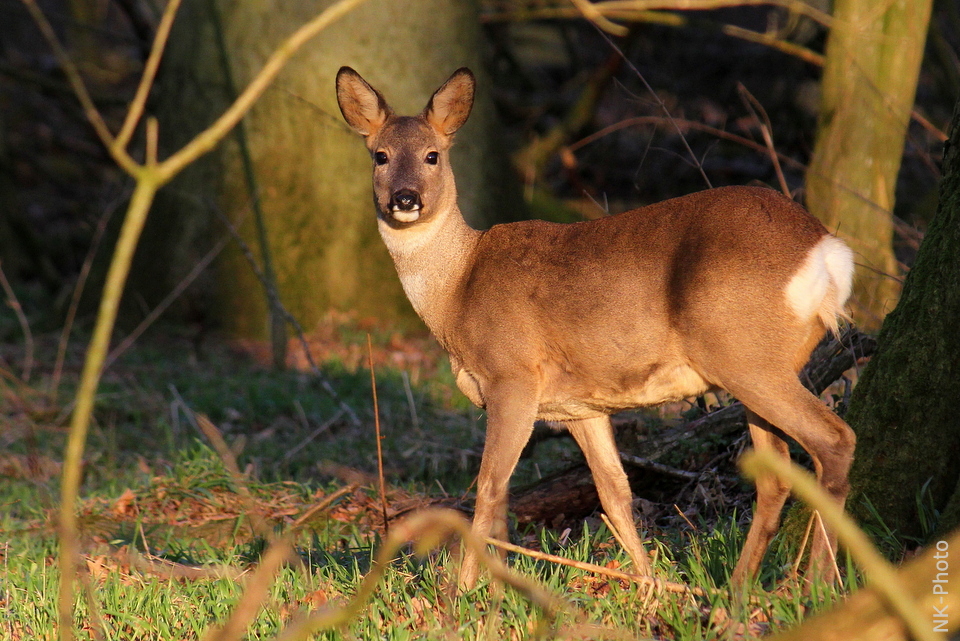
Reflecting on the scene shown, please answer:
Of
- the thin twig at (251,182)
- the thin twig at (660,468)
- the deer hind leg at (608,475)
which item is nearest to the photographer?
the deer hind leg at (608,475)

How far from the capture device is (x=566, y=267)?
3.54 metres

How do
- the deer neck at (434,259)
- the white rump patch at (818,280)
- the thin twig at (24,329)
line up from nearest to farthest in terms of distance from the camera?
the white rump patch at (818,280) < the deer neck at (434,259) < the thin twig at (24,329)

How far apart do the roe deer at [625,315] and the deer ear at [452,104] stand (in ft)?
0.97

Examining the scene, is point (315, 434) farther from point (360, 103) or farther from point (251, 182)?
point (251, 182)

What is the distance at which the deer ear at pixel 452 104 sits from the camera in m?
4.36

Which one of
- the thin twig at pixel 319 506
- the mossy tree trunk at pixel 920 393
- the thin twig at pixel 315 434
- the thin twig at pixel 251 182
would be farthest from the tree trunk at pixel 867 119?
the thin twig at pixel 251 182

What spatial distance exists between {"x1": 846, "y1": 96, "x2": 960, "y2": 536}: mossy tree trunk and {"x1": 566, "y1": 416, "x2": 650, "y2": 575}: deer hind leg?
2.59 feet

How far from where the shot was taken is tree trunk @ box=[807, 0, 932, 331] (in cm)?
612

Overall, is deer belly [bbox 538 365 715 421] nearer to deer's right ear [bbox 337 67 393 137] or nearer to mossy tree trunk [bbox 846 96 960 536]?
mossy tree trunk [bbox 846 96 960 536]

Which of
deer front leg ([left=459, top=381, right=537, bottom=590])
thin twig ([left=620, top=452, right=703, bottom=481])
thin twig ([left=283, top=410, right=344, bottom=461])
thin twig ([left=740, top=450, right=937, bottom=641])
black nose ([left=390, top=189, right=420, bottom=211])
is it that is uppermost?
black nose ([left=390, top=189, right=420, bottom=211])

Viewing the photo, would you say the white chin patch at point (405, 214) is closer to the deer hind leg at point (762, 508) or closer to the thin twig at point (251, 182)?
the deer hind leg at point (762, 508)

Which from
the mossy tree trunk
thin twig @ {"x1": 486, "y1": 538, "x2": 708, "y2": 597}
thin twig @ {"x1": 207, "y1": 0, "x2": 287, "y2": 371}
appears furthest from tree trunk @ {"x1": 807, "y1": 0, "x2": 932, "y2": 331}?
thin twig @ {"x1": 207, "y1": 0, "x2": 287, "y2": 371}

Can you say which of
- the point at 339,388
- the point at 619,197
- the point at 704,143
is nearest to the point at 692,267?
the point at 339,388

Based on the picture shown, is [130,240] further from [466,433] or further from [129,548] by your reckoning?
[466,433]
